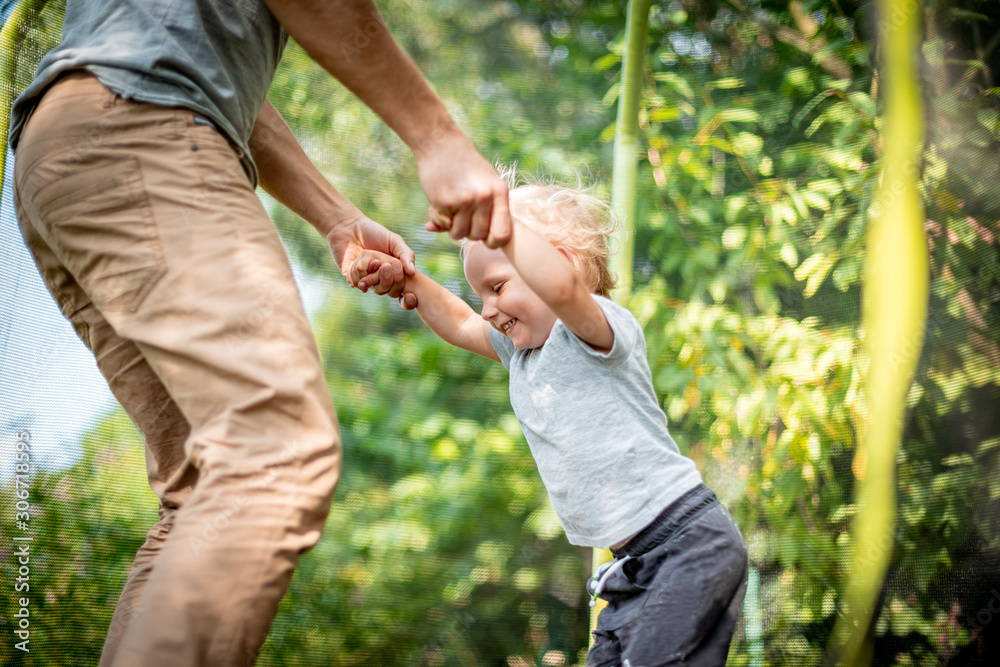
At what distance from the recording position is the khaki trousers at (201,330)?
1.84 feet

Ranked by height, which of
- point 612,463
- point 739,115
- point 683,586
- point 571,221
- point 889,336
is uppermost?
point 571,221

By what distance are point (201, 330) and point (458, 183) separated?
0.27 meters

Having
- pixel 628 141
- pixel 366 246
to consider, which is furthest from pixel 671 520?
pixel 628 141

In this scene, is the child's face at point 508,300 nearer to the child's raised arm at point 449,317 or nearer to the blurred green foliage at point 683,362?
the child's raised arm at point 449,317

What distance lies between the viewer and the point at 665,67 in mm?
2094

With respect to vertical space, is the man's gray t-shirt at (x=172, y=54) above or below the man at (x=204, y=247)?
above

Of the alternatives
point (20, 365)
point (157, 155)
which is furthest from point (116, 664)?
point (20, 365)

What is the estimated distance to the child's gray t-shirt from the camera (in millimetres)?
933

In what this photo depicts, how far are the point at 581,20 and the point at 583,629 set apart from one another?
166cm

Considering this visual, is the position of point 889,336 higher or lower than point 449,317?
lower

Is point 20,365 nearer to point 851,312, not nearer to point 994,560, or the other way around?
point 851,312

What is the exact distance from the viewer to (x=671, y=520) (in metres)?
0.93

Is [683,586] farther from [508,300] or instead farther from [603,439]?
[508,300]

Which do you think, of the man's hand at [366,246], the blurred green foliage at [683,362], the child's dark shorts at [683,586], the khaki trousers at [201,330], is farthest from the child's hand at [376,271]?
the blurred green foliage at [683,362]
